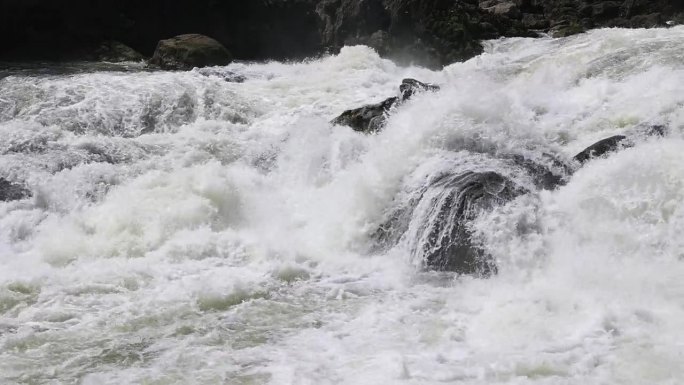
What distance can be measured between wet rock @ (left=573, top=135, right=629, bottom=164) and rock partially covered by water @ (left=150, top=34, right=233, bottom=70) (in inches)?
410

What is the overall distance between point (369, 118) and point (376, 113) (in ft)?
0.45

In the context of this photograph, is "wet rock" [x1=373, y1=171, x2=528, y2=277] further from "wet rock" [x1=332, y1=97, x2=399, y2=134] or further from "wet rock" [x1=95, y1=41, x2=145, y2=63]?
"wet rock" [x1=95, y1=41, x2=145, y2=63]

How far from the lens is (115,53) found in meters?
18.1

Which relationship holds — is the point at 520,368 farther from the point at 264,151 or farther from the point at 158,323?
the point at 264,151

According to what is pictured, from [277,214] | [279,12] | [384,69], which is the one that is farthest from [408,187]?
[279,12]

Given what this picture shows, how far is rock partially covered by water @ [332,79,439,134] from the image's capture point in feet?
31.6

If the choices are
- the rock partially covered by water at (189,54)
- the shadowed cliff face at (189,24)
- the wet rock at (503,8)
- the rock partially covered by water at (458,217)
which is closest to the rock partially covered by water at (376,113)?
the rock partially covered by water at (458,217)

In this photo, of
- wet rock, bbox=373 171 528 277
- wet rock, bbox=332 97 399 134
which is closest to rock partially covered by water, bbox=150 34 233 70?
wet rock, bbox=332 97 399 134

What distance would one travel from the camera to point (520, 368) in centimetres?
475

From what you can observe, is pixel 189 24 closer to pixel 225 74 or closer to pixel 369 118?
pixel 225 74

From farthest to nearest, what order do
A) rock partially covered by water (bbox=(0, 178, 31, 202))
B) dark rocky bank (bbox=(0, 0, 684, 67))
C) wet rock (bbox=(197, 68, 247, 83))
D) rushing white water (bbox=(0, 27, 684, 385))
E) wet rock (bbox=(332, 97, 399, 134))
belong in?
dark rocky bank (bbox=(0, 0, 684, 67)) → wet rock (bbox=(197, 68, 247, 83)) → wet rock (bbox=(332, 97, 399, 134)) → rock partially covered by water (bbox=(0, 178, 31, 202)) → rushing white water (bbox=(0, 27, 684, 385))

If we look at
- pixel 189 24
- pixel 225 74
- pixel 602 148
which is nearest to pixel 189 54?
pixel 225 74

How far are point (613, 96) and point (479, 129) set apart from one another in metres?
2.44

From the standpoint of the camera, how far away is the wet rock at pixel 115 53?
17969mm
